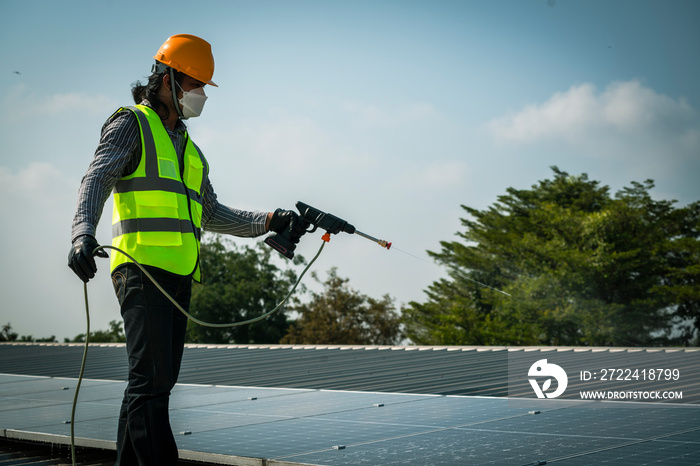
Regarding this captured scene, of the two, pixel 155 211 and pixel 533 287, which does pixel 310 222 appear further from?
pixel 533 287

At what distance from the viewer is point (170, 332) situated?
9.75 ft

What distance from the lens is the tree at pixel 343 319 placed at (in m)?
38.0

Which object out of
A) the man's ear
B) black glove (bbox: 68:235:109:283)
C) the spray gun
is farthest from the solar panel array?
the man's ear

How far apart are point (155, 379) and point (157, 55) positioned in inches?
50.6

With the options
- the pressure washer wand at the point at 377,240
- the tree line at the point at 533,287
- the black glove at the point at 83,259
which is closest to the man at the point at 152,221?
the black glove at the point at 83,259

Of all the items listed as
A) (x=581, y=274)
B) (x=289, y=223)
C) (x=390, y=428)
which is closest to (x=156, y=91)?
(x=289, y=223)

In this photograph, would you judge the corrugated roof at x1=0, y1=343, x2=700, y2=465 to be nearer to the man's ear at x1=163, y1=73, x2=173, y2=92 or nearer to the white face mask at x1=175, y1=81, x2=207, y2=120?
the white face mask at x1=175, y1=81, x2=207, y2=120

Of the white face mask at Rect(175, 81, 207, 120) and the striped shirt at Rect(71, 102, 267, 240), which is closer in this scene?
the striped shirt at Rect(71, 102, 267, 240)

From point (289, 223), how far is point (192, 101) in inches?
27.7

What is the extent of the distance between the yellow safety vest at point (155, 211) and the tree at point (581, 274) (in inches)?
1175

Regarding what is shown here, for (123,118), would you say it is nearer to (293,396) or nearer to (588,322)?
(293,396)

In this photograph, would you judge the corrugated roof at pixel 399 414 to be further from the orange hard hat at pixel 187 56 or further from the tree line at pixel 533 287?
the tree line at pixel 533 287

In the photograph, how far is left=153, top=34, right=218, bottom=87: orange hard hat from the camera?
322 centimetres

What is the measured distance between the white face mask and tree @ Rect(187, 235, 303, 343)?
35.7 meters
